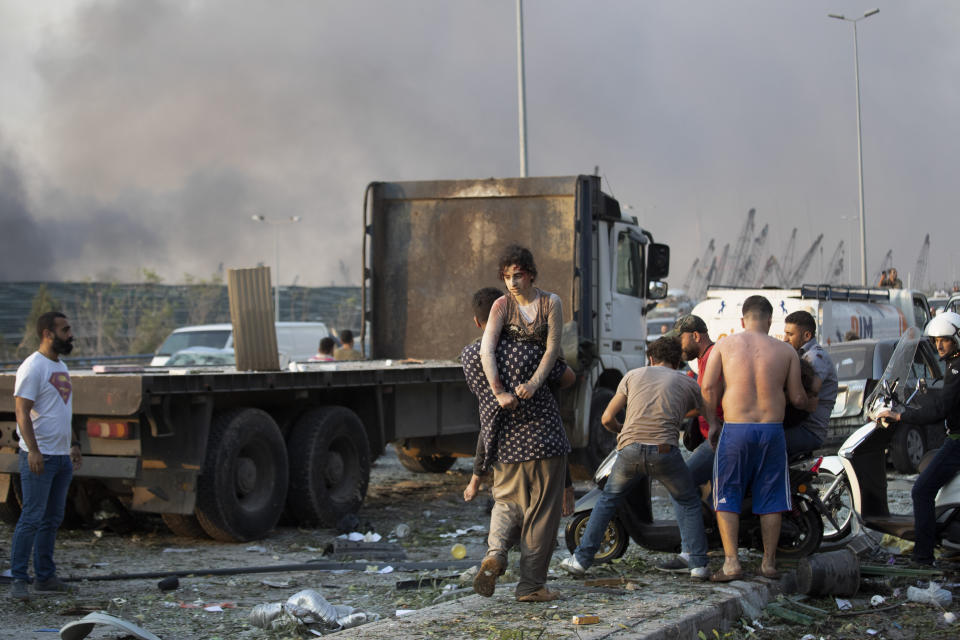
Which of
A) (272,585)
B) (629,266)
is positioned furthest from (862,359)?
(272,585)

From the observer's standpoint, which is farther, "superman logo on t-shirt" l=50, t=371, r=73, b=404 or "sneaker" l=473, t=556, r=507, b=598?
"superman logo on t-shirt" l=50, t=371, r=73, b=404

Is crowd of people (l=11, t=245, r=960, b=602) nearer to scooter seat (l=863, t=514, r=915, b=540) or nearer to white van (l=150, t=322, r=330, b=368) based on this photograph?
scooter seat (l=863, t=514, r=915, b=540)

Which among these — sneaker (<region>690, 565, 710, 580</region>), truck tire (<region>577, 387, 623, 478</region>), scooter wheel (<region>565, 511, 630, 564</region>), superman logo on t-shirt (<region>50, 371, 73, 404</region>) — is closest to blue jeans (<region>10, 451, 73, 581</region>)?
superman logo on t-shirt (<region>50, 371, 73, 404</region>)

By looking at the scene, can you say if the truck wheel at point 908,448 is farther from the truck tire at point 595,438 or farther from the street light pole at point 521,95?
the street light pole at point 521,95

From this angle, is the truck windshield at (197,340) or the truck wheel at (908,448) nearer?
the truck wheel at (908,448)

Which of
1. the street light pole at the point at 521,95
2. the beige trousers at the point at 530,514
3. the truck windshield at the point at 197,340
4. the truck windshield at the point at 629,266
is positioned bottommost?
the beige trousers at the point at 530,514

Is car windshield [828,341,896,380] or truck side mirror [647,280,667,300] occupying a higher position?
truck side mirror [647,280,667,300]

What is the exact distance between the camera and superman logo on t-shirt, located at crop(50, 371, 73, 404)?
6.80 m

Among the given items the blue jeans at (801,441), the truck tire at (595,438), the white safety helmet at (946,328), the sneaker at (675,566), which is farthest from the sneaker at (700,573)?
the truck tire at (595,438)

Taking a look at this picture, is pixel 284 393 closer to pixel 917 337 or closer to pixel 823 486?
pixel 823 486

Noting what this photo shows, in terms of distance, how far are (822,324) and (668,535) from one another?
1319cm

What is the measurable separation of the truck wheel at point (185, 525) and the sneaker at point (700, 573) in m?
4.15

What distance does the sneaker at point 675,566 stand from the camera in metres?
6.34

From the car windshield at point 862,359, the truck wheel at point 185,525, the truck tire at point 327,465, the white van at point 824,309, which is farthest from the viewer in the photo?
the white van at point 824,309
